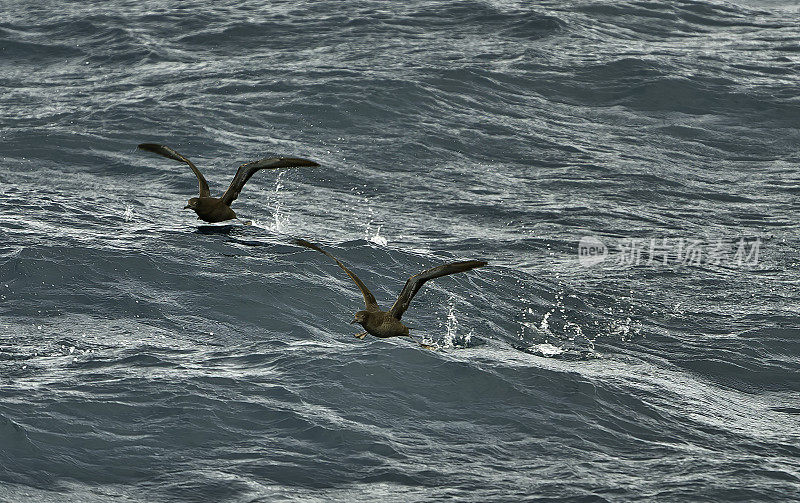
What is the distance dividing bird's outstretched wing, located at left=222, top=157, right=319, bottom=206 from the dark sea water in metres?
1.20

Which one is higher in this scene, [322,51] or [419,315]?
[322,51]

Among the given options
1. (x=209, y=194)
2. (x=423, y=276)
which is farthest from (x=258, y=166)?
(x=423, y=276)

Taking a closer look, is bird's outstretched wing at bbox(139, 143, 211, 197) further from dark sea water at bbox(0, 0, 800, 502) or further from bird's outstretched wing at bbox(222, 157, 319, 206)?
dark sea water at bbox(0, 0, 800, 502)

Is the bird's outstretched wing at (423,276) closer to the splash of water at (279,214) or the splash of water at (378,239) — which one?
the splash of water at (378,239)

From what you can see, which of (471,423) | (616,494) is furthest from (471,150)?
(616,494)

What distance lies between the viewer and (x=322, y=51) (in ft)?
85.6

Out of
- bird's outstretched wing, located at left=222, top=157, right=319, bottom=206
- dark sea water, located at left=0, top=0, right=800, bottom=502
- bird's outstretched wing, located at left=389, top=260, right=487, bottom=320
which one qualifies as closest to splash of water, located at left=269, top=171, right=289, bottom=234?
dark sea water, located at left=0, top=0, right=800, bottom=502

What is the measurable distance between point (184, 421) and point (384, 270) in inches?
200

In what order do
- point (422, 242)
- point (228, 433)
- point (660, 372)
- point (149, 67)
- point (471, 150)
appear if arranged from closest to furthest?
point (228, 433) < point (660, 372) < point (422, 242) < point (471, 150) < point (149, 67)

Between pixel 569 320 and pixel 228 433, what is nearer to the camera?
pixel 228 433

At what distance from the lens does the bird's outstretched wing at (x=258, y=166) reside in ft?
38.9

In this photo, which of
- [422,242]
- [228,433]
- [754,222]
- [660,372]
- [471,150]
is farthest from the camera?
[471,150]

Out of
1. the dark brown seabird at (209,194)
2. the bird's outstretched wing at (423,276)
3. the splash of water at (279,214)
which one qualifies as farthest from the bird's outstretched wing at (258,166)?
the splash of water at (279,214)

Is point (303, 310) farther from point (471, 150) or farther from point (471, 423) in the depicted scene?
point (471, 150)
